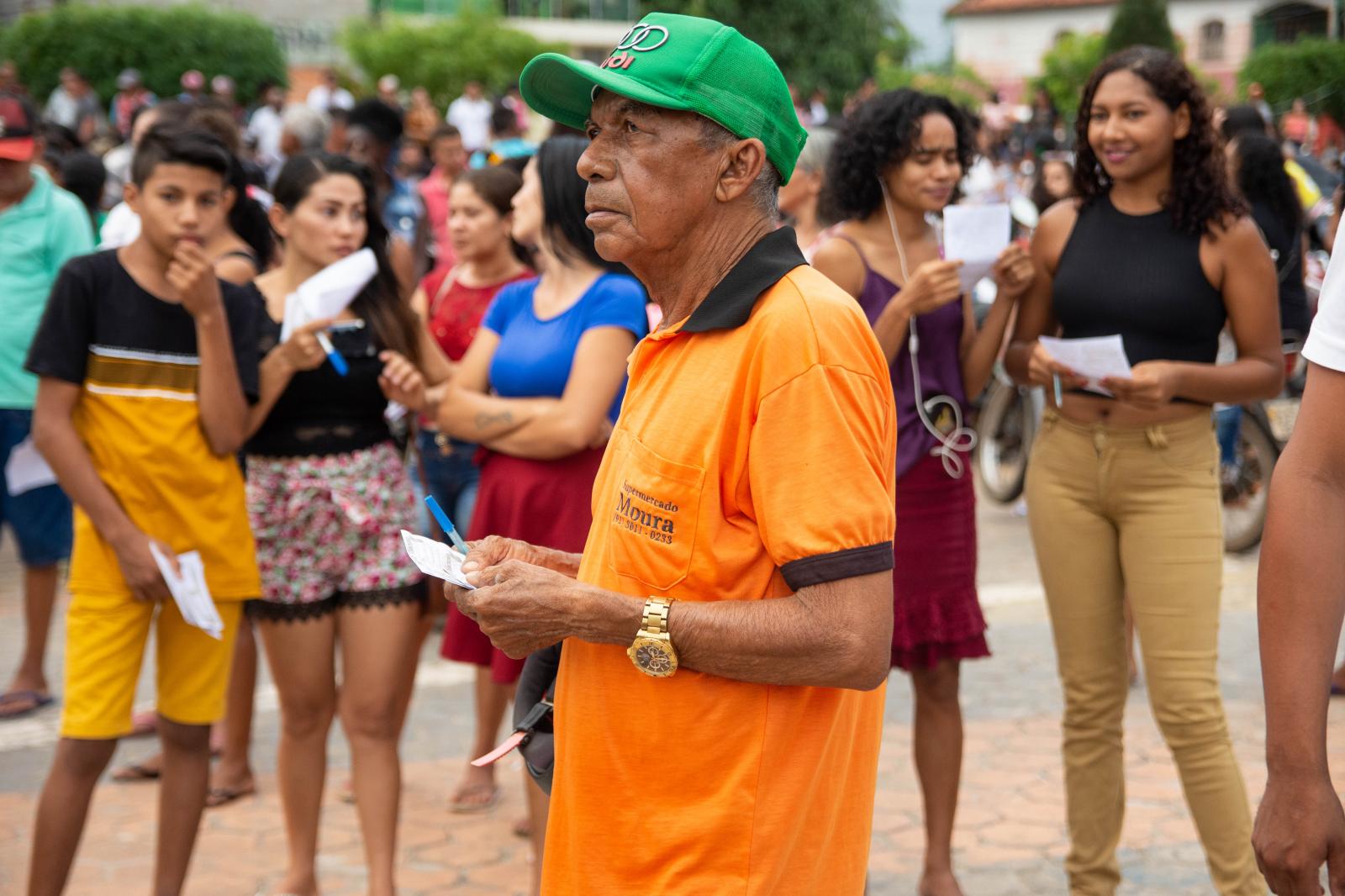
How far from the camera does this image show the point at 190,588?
3.75 m

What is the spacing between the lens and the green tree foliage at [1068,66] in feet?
147

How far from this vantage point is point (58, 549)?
6270 millimetres

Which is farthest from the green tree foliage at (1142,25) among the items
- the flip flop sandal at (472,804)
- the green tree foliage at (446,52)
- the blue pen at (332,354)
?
the blue pen at (332,354)

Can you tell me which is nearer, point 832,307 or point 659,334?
point 832,307

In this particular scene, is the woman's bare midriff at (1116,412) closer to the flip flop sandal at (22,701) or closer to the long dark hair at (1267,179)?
the long dark hair at (1267,179)

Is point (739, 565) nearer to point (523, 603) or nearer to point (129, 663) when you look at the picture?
point (523, 603)

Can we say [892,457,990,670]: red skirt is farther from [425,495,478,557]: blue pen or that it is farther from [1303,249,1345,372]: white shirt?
[1303,249,1345,372]: white shirt

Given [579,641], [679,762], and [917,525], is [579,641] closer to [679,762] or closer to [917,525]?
[679,762]

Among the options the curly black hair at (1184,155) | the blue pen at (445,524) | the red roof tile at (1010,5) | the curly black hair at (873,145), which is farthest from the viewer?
the red roof tile at (1010,5)

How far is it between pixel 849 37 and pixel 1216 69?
94.3 feet

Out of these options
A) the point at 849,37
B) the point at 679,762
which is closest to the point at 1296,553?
the point at 679,762

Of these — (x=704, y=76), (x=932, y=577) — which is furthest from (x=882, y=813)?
(x=704, y=76)

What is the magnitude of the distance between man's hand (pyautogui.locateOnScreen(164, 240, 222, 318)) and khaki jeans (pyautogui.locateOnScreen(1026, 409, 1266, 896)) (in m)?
2.41

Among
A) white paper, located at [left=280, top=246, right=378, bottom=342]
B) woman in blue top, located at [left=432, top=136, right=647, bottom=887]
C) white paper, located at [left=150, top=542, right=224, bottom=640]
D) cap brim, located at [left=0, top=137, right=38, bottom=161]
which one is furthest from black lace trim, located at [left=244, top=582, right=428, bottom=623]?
cap brim, located at [left=0, top=137, right=38, bottom=161]
